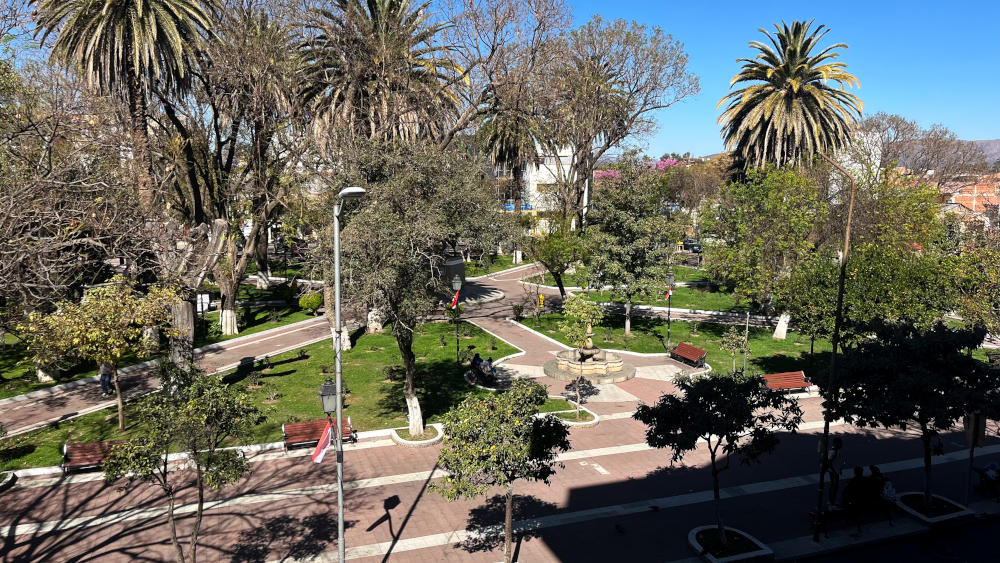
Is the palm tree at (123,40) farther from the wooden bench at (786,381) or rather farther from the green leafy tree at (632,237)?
the wooden bench at (786,381)

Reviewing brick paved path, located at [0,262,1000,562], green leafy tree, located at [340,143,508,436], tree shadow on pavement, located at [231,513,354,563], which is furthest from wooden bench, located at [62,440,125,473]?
green leafy tree, located at [340,143,508,436]

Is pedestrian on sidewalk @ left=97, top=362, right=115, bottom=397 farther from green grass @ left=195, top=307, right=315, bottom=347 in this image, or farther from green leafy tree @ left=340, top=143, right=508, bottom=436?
green leafy tree @ left=340, top=143, right=508, bottom=436

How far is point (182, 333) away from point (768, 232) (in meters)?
25.7

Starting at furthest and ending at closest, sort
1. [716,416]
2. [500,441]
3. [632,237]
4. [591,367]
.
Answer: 1. [632,237]
2. [591,367]
3. [716,416]
4. [500,441]

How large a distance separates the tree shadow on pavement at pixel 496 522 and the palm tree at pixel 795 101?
34.2m

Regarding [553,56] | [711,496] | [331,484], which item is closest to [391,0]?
[553,56]

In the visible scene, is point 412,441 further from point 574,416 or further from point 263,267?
point 263,267

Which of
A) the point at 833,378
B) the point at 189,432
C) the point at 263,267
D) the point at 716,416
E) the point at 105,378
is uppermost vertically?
the point at 263,267

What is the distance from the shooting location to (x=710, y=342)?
3075cm

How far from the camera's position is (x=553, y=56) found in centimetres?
3825

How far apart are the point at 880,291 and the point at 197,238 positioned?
2795 centimetres

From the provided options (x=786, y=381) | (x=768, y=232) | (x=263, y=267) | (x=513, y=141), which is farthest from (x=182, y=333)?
(x=513, y=141)

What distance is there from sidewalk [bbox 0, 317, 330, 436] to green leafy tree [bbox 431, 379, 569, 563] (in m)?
16.1

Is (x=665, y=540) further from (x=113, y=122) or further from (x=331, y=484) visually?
(x=113, y=122)
